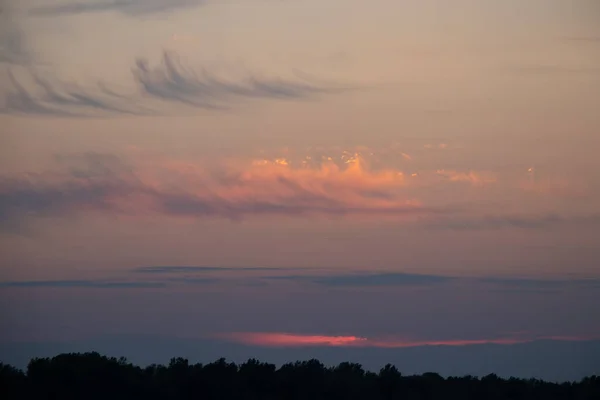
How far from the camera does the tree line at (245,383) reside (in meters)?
50.3

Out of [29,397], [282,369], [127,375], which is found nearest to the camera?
[29,397]

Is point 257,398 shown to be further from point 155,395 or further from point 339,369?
point 339,369

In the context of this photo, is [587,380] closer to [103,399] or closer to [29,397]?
[103,399]

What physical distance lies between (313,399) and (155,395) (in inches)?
366

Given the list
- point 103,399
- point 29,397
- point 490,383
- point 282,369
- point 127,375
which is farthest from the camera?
point 490,383

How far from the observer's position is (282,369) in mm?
59406

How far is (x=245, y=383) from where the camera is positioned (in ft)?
185

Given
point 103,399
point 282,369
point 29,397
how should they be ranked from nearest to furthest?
point 29,397 → point 103,399 → point 282,369

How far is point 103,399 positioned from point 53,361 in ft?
14.6

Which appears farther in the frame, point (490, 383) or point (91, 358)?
point (490, 383)

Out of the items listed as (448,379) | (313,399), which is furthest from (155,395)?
(448,379)

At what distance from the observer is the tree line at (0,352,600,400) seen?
50344mm

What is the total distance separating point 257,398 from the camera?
54812 millimetres

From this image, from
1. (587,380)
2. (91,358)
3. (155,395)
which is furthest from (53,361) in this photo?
(587,380)
